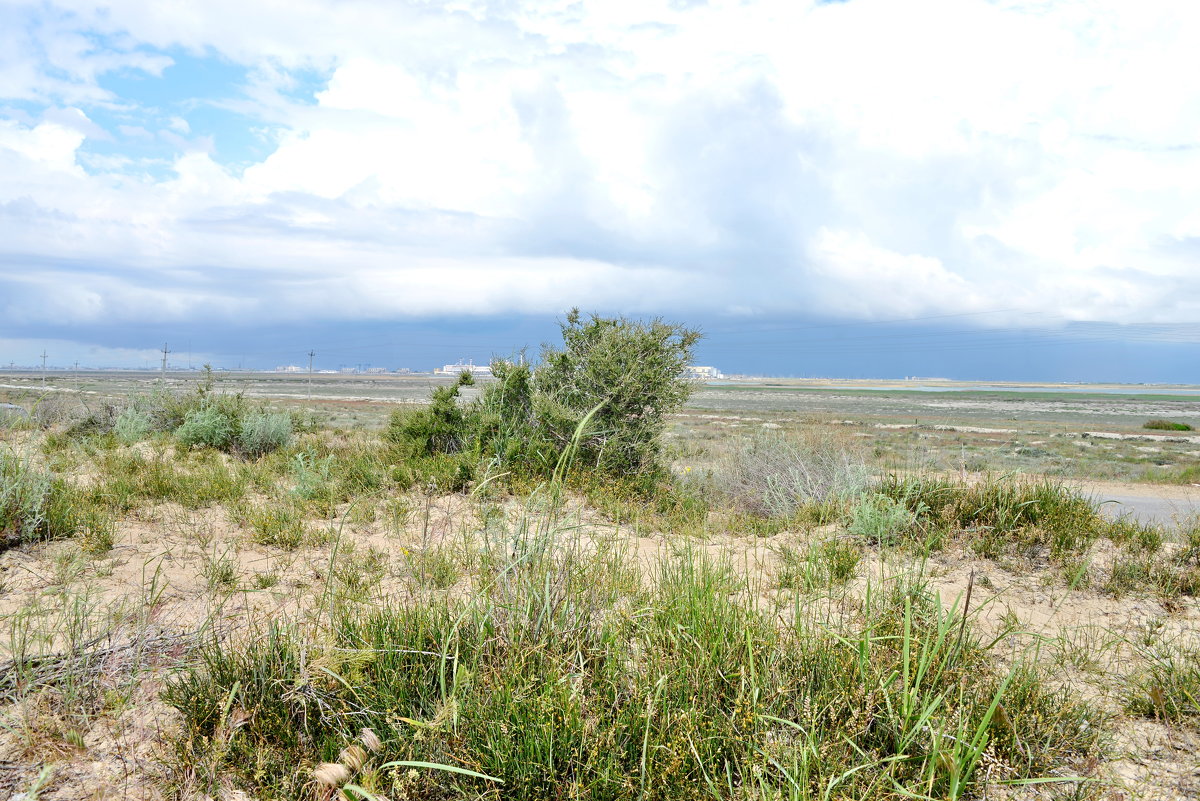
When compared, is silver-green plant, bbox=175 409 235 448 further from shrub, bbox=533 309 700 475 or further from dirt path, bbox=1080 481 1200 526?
dirt path, bbox=1080 481 1200 526

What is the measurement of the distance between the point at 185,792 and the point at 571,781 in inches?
61.9

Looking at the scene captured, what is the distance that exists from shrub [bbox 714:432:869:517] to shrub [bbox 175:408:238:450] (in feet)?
29.5

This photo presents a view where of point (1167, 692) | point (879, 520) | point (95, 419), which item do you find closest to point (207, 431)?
point (95, 419)

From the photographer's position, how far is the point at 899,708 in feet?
9.89

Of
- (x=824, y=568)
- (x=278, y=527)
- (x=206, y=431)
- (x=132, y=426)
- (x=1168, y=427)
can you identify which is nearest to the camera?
(x=824, y=568)

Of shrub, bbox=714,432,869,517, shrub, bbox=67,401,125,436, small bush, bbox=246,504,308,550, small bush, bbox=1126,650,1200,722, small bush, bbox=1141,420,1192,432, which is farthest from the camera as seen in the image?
small bush, bbox=1141,420,1192,432

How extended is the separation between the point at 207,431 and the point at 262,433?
2.97ft

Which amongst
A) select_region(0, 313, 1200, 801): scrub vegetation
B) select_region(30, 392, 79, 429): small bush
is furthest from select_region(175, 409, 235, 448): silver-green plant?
select_region(0, 313, 1200, 801): scrub vegetation

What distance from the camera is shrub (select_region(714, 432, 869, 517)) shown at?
28.4 ft

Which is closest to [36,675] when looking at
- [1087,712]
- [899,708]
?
[899,708]

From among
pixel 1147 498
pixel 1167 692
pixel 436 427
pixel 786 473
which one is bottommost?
pixel 1147 498

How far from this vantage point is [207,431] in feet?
40.1

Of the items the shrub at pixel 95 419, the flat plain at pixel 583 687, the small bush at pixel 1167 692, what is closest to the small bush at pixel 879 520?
the flat plain at pixel 583 687

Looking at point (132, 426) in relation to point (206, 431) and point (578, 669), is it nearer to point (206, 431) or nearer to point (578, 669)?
point (206, 431)
